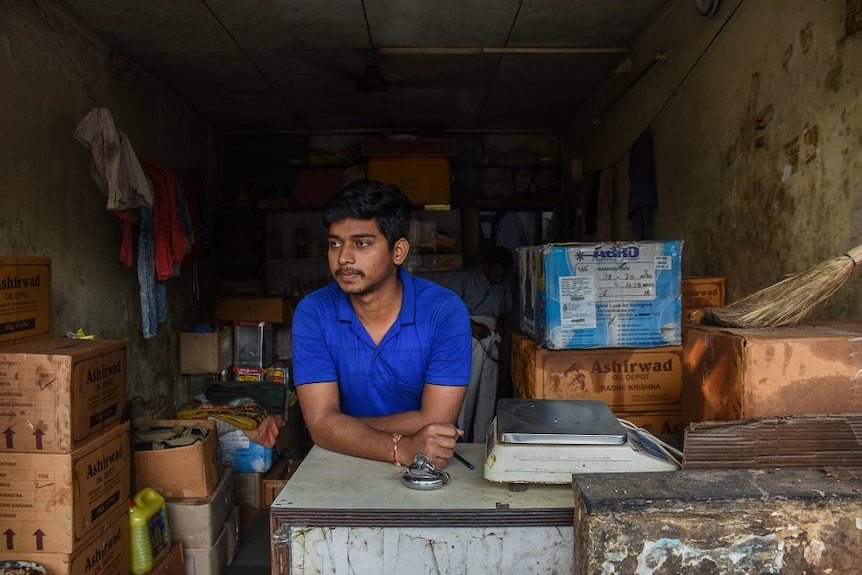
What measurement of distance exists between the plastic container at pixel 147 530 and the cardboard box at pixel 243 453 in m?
0.92

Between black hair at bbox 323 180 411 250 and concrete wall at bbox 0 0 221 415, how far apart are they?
6.04ft

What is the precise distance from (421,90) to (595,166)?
153cm

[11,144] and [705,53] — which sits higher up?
[705,53]

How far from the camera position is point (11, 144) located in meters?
2.86

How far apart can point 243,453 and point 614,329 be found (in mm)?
2527

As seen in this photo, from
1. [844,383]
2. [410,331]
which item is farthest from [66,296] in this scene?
[844,383]

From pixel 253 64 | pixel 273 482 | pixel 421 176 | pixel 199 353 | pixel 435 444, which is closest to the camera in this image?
pixel 435 444

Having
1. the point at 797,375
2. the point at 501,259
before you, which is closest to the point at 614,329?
the point at 797,375

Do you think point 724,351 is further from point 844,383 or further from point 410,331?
point 410,331

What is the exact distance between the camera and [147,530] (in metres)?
2.59

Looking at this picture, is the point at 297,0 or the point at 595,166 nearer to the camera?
the point at 297,0

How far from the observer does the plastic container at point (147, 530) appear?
254 centimetres

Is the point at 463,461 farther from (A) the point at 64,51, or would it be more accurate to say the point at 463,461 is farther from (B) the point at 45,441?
(A) the point at 64,51

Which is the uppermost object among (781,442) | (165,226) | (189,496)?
(165,226)
